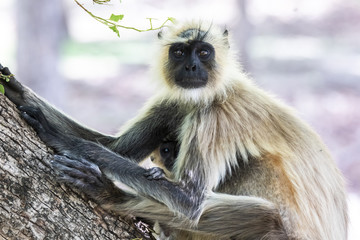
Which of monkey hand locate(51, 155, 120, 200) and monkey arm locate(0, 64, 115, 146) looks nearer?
monkey hand locate(51, 155, 120, 200)

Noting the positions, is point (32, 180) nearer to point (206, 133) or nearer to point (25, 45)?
point (206, 133)

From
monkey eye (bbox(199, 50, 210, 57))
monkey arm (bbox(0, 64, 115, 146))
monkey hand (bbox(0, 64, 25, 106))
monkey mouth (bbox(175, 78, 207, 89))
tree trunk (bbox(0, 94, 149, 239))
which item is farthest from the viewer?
monkey eye (bbox(199, 50, 210, 57))

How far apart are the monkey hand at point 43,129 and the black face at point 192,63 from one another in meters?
1.27

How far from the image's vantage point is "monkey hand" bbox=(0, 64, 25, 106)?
390 cm

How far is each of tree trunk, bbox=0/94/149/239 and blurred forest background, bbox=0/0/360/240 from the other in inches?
303

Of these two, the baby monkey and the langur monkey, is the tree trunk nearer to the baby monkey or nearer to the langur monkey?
the langur monkey

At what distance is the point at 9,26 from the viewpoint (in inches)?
790

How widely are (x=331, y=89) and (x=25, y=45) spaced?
7.92 m

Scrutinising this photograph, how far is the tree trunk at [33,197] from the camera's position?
Result: 134 inches

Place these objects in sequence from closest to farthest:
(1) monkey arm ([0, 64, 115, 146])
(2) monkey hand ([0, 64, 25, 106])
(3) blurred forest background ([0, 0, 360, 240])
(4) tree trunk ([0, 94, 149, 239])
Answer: (4) tree trunk ([0, 94, 149, 239]) → (2) monkey hand ([0, 64, 25, 106]) → (1) monkey arm ([0, 64, 115, 146]) → (3) blurred forest background ([0, 0, 360, 240])

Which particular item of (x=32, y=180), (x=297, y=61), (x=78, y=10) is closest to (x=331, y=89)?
(x=297, y=61)

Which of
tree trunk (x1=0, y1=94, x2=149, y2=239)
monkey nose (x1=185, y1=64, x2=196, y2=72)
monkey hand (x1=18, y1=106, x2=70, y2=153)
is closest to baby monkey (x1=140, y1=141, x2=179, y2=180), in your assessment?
monkey nose (x1=185, y1=64, x2=196, y2=72)

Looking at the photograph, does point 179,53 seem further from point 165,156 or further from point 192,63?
point 165,156

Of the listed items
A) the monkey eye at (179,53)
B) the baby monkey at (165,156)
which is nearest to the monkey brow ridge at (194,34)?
the monkey eye at (179,53)
